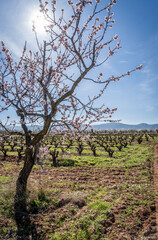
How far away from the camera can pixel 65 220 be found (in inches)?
201

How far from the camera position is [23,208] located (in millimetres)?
5703

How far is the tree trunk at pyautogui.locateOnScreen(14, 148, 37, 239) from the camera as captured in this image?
15.2 ft

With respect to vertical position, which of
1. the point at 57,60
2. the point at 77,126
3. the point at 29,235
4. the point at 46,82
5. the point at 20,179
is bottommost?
the point at 29,235

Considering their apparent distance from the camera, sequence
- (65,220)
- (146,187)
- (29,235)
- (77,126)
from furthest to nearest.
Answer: (146,187) < (77,126) < (65,220) < (29,235)

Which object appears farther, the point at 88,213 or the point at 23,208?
the point at 23,208

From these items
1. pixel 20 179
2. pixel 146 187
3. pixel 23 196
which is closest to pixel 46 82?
pixel 20 179

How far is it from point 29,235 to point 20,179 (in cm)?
215

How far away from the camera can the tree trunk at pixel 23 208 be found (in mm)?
4619

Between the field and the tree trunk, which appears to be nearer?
Answer: the field

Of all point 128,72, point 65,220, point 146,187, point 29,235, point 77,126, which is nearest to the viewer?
point 29,235

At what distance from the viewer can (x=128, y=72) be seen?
5691mm

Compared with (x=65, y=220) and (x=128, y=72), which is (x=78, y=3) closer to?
(x=128, y=72)

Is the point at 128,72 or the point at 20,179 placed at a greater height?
the point at 128,72

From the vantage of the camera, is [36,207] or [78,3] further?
[36,207]
